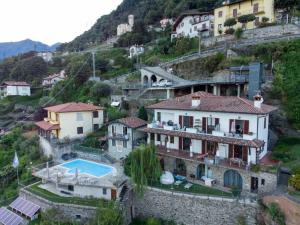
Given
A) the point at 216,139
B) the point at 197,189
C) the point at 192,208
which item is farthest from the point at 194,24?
the point at 192,208

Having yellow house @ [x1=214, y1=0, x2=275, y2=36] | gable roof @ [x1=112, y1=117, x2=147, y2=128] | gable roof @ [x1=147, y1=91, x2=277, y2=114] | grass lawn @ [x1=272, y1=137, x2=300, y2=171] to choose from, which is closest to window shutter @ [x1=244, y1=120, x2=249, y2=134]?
gable roof @ [x1=147, y1=91, x2=277, y2=114]

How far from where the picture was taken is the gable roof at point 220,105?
23.6 metres

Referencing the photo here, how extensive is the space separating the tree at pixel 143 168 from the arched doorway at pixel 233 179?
5.70 m

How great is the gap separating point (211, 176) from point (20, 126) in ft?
133

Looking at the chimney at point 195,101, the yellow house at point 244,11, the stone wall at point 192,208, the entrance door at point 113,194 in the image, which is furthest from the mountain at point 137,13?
the entrance door at point 113,194

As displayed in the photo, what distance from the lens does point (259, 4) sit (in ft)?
150

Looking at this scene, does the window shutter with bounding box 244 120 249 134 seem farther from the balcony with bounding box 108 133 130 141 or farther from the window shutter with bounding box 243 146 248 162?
the balcony with bounding box 108 133 130 141

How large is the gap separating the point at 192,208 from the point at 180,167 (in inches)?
199

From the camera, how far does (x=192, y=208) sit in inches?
880

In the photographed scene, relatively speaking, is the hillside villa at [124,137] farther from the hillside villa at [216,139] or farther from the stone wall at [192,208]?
the stone wall at [192,208]

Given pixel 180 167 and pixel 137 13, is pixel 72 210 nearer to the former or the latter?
pixel 180 167

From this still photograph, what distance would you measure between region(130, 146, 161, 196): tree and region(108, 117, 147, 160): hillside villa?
232 inches

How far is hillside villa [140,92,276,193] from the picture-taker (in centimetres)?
2278

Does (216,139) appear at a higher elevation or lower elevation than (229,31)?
lower
